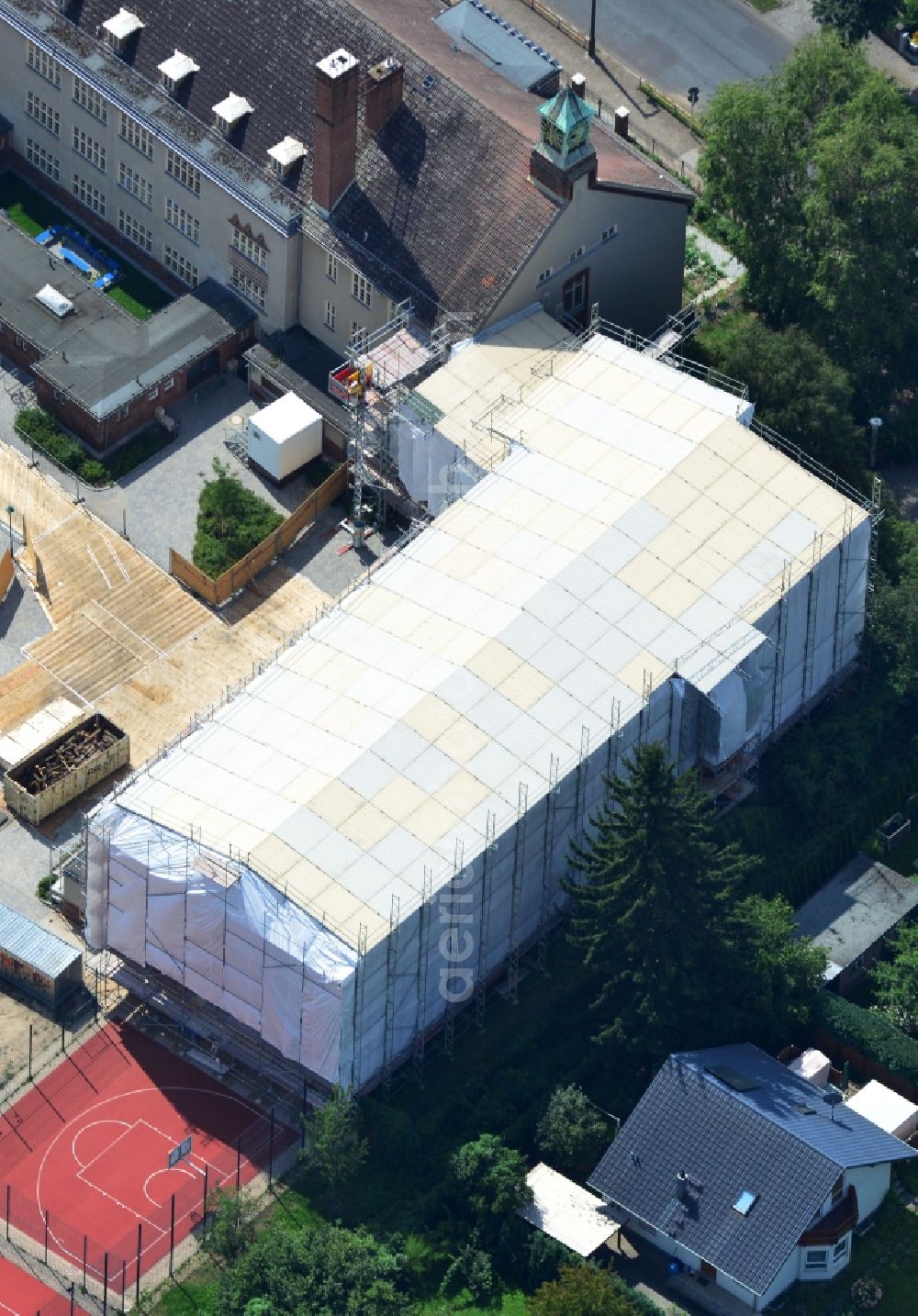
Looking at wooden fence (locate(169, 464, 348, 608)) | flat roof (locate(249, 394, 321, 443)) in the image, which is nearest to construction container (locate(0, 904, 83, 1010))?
wooden fence (locate(169, 464, 348, 608))

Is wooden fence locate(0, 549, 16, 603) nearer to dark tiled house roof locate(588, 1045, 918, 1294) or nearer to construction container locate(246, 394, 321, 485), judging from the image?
construction container locate(246, 394, 321, 485)

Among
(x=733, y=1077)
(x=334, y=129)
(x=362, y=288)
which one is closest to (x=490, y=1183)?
(x=733, y=1077)

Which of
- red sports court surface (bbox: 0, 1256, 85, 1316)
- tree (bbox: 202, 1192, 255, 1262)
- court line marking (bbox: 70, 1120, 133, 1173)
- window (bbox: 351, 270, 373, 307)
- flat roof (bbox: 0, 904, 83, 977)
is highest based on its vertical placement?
window (bbox: 351, 270, 373, 307)

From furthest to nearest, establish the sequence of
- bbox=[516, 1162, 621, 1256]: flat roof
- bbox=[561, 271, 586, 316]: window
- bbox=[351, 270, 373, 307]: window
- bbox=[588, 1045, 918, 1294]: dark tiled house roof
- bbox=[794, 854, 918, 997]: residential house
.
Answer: bbox=[561, 271, 586, 316]: window < bbox=[351, 270, 373, 307]: window < bbox=[794, 854, 918, 997]: residential house < bbox=[516, 1162, 621, 1256]: flat roof < bbox=[588, 1045, 918, 1294]: dark tiled house roof

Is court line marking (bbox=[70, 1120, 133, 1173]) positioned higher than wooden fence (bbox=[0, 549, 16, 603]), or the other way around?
wooden fence (bbox=[0, 549, 16, 603])

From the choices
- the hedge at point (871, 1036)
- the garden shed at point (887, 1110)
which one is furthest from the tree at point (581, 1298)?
the hedge at point (871, 1036)

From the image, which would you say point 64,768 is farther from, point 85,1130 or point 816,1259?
point 816,1259

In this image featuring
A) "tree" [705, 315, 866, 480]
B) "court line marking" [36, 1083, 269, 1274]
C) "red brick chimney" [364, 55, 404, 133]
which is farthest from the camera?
"red brick chimney" [364, 55, 404, 133]
